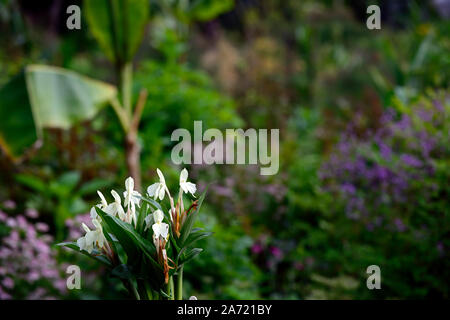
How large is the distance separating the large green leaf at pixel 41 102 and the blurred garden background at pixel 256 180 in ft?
0.03

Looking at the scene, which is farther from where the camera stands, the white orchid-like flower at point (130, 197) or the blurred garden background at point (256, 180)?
the blurred garden background at point (256, 180)

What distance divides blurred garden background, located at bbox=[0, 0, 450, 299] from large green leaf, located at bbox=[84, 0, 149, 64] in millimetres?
15

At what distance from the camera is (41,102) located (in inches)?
97.5

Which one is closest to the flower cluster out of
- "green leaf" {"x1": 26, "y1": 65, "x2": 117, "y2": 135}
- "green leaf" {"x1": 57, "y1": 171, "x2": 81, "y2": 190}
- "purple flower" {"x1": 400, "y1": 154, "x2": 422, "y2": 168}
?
"green leaf" {"x1": 26, "y1": 65, "x2": 117, "y2": 135}

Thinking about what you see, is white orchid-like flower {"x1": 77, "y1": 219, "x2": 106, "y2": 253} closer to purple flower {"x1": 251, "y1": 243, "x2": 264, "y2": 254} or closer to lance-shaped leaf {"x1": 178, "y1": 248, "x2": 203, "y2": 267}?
lance-shaped leaf {"x1": 178, "y1": 248, "x2": 203, "y2": 267}

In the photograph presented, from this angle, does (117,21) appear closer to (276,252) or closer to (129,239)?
(276,252)

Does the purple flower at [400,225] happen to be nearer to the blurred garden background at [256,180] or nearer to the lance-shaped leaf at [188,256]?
the blurred garden background at [256,180]

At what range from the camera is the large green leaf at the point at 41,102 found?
2242mm

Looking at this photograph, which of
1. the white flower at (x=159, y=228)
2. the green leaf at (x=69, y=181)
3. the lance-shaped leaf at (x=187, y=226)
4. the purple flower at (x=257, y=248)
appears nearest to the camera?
the white flower at (x=159, y=228)

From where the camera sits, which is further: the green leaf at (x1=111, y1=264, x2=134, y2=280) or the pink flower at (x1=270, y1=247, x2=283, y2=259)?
the pink flower at (x1=270, y1=247, x2=283, y2=259)

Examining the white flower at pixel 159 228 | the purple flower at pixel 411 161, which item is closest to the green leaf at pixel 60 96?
the white flower at pixel 159 228

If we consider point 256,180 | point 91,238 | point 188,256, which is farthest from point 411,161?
point 91,238

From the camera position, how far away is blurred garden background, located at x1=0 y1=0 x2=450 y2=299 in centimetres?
229
